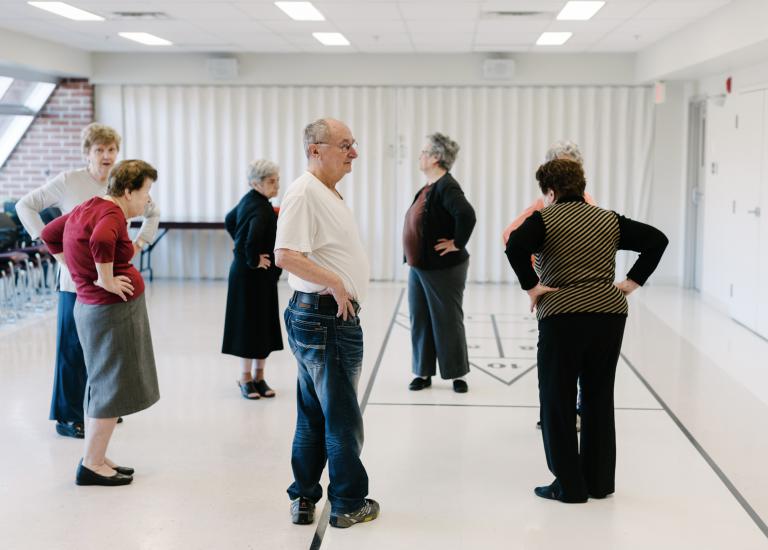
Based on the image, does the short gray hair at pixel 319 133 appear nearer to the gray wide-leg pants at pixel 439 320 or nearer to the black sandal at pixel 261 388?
the gray wide-leg pants at pixel 439 320

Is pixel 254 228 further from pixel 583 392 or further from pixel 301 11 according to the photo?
pixel 301 11

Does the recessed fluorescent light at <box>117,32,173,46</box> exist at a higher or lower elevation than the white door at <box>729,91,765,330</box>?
higher

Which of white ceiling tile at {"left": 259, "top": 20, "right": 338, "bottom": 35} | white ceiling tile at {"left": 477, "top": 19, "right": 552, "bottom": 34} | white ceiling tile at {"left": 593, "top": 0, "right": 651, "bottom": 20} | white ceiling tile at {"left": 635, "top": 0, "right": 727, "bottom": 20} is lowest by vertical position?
white ceiling tile at {"left": 635, "top": 0, "right": 727, "bottom": 20}

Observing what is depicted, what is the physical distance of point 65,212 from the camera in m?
4.75

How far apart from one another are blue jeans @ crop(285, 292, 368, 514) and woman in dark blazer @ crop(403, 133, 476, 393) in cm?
205

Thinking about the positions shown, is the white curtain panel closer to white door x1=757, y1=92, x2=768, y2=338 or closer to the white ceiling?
the white ceiling

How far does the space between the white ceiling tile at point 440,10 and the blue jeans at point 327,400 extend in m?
4.73

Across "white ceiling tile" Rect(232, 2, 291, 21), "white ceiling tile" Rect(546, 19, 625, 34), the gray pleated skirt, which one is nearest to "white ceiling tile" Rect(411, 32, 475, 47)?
"white ceiling tile" Rect(546, 19, 625, 34)

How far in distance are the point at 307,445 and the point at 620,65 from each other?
871 cm

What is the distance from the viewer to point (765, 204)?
812 centimetres

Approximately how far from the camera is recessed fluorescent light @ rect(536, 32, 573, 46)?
945 centimetres

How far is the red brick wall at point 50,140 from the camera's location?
11.5m

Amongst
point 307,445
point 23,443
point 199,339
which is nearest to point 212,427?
point 23,443

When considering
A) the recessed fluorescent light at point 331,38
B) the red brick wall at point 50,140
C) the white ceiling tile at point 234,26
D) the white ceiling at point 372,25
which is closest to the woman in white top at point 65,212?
the white ceiling at point 372,25
